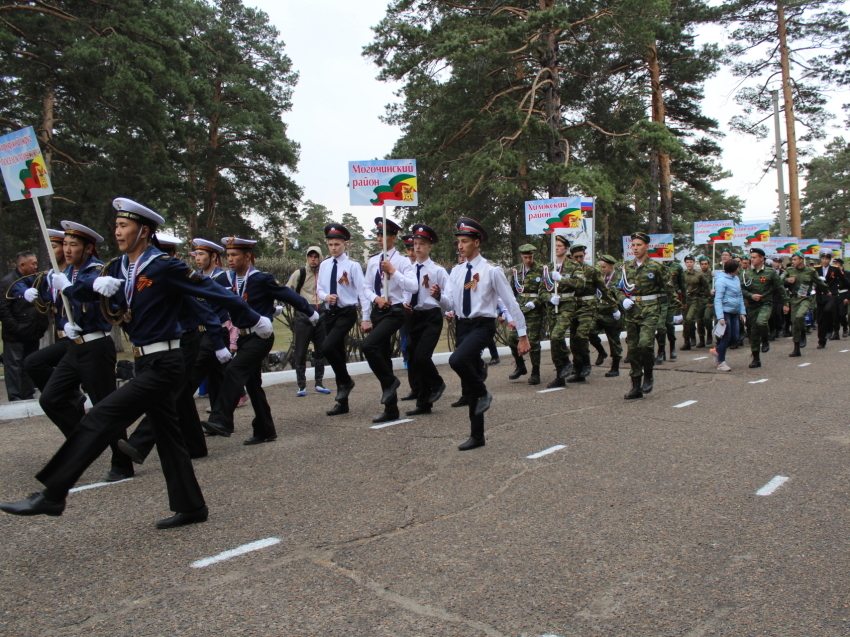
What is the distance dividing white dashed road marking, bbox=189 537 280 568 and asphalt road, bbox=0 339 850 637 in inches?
1.5

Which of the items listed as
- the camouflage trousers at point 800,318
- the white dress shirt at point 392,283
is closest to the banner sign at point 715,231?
the camouflage trousers at point 800,318

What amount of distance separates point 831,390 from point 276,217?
28351 mm

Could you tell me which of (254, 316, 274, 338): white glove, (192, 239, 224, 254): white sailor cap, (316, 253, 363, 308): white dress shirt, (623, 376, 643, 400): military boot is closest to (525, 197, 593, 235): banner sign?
(623, 376, 643, 400): military boot

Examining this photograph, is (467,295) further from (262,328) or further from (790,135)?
(790,135)

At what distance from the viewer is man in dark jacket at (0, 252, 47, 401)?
9.26m

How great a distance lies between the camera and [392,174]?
10.1 m

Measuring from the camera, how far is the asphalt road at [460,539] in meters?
3.19

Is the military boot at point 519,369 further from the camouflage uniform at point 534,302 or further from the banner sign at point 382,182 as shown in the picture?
the banner sign at point 382,182

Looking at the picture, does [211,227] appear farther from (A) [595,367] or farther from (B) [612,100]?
(A) [595,367]

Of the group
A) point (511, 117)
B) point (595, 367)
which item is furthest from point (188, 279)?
point (511, 117)

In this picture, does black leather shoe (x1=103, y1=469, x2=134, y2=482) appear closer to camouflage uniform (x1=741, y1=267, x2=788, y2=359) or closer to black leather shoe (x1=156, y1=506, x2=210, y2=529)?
black leather shoe (x1=156, y1=506, x2=210, y2=529)

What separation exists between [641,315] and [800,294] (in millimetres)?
7303

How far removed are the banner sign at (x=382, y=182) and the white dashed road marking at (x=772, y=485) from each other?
20.4ft

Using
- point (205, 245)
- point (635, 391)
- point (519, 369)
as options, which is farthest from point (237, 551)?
point (519, 369)
